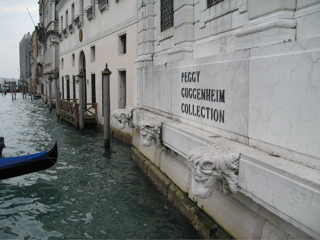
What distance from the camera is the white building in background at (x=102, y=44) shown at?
33.5ft

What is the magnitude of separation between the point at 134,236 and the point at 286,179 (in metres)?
2.57

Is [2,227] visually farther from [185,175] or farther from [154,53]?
[154,53]

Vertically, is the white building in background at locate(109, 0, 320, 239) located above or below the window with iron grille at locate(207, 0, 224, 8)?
below

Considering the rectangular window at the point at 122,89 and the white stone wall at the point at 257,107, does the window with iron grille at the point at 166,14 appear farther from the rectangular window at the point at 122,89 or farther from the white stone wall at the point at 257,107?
the rectangular window at the point at 122,89

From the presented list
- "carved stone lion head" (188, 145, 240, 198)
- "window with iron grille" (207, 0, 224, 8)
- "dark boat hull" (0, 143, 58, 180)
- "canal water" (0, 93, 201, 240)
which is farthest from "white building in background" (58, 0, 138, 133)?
"carved stone lion head" (188, 145, 240, 198)

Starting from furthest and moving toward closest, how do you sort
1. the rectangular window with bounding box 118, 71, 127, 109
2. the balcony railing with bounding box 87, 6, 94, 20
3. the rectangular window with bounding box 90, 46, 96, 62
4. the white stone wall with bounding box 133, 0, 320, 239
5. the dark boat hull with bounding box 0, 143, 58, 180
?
the rectangular window with bounding box 90, 46, 96, 62, the balcony railing with bounding box 87, 6, 94, 20, the rectangular window with bounding box 118, 71, 127, 109, the dark boat hull with bounding box 0, 143, 58, 180, the white stone wall with bounding box 133, 0, 320, 239

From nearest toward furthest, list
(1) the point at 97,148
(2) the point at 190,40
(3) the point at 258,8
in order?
(3) the point at 258,8, (2) the point at 190,40, (1) the point at 97,148

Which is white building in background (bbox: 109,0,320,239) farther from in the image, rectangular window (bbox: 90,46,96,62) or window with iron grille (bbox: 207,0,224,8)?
rectangular window (bbox: 90,46,96,62)

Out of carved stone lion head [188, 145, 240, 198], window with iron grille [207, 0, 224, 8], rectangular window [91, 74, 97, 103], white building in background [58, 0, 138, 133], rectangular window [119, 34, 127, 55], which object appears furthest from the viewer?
rectangular window [91, 74, 97, 103]

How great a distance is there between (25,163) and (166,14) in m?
3.90

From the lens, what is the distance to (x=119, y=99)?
11336 millimetres

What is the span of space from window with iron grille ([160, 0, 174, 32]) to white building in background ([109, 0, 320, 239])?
1013 millimetres

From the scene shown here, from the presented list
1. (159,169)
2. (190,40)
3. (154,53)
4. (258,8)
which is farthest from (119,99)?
(258,8)

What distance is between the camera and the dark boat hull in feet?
20.5
